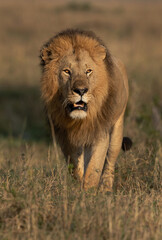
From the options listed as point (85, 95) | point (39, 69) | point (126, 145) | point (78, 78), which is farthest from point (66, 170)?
point (39, 69)

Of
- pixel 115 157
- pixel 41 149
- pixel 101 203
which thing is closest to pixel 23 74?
pixel 41 149

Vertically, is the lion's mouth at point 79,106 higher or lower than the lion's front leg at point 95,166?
higher

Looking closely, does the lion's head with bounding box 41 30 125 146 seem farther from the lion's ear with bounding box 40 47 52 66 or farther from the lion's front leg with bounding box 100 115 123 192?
the lion's front leg with bounding box 100 115 123 192

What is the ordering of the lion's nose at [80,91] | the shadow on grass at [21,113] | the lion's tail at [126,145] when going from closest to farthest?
the lion's nose at [80,91], the lion's tail at [126,145], the shadow on grass at [21,113]

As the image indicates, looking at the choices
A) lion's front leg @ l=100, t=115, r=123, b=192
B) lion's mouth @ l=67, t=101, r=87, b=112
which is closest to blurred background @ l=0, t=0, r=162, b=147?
lion's front leg @ l=100, t=115, r=123, b=192

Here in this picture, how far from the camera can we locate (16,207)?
3.60 meters

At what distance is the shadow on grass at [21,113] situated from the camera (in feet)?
34.4

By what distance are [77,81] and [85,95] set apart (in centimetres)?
14

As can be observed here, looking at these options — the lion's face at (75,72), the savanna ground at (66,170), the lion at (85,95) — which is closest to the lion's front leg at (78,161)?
the lion at (85,95)

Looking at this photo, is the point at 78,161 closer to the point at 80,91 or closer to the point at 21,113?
the point at 80,91

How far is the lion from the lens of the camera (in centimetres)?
458

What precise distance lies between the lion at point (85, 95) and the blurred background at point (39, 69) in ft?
4.65

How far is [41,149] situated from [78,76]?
472 centimetres

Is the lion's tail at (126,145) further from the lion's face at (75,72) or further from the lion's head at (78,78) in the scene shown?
the lion's face at (75,72)
